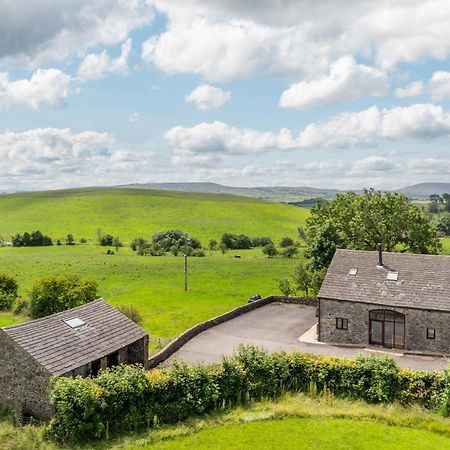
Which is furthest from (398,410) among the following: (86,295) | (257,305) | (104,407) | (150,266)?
(150,266)

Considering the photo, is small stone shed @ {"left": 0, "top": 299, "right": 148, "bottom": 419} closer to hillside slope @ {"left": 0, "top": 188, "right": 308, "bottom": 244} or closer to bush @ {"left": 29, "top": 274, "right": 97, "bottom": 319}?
bush @ {"left": 29, "top": 274, "right": 97, "bottom": 319}

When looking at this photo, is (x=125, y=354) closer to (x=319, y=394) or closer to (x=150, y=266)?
(x=319, y=394)

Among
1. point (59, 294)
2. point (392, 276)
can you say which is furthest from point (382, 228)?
point (59, 294)

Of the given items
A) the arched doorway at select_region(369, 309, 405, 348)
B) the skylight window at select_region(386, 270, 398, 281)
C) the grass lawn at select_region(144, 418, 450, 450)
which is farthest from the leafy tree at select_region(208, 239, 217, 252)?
the grass lawn at select_region(144, 418, 450, 450)

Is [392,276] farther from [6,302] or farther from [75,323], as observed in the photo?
[6,302]

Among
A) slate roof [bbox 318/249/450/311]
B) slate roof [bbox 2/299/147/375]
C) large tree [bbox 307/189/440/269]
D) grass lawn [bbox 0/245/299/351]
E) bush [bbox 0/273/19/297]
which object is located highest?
large tree [bbox 307/189/440/269]

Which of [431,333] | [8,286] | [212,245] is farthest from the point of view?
Answer: [212,245]
